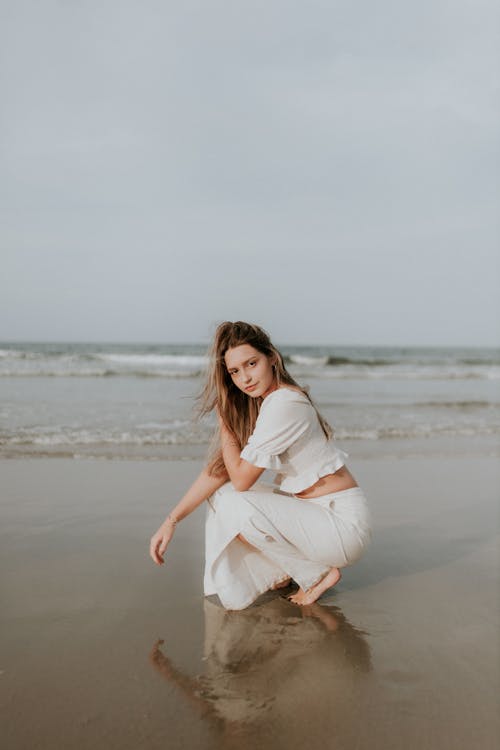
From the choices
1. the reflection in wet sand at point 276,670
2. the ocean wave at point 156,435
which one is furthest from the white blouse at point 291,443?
the ocean wave at point 156,435

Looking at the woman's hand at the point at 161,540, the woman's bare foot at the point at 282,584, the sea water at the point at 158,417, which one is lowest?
the sea water at the point at 158,417

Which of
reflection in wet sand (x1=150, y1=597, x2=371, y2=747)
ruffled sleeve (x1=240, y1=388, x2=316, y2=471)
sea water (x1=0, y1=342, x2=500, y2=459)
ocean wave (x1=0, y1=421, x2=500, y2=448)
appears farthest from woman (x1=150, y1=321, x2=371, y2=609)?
ocean wave (x1=0, y1=421, x2=500, y2=448)

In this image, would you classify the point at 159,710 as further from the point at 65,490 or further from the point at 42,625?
the point at 65,490

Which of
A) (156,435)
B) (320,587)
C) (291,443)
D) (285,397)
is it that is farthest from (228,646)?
(156,435)

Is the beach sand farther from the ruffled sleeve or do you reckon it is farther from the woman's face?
the woman's face

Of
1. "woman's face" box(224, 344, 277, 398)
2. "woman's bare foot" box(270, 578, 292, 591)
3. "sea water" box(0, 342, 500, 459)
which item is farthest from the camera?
"sea water" box(0, 342, 500, 459)

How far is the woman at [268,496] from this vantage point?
9.97ft

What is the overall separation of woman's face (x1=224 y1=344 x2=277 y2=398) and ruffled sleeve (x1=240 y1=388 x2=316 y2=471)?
17 cm

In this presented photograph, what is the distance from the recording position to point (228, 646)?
106 inches

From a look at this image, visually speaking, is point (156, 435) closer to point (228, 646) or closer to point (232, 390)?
point (232, 390)

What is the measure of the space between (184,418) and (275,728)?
802 centimetres

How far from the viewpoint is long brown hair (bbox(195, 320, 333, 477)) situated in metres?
3.16

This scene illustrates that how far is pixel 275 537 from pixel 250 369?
2.71 ft

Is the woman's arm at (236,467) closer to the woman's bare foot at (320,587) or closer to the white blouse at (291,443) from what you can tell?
the white blouse at (291,443)
